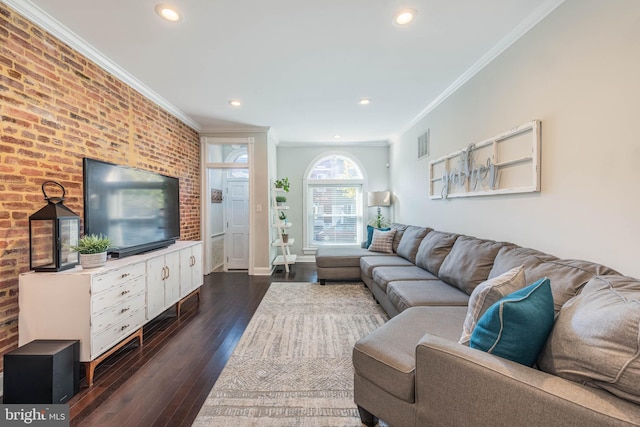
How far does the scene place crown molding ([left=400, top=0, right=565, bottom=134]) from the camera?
188cm

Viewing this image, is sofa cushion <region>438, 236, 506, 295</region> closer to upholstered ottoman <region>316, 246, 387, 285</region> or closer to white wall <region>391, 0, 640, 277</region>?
white wall <region>391, 0, 640, 277</region>

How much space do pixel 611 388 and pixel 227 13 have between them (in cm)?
279

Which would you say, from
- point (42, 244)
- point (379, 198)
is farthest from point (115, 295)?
point (379, 198)

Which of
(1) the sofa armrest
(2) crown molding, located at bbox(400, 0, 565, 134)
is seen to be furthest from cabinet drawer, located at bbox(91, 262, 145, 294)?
(2) crown molding, located at bbox(400, 0, 565, 134)

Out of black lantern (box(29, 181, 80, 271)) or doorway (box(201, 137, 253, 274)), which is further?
doorway (box(201, 137, 253, 274))

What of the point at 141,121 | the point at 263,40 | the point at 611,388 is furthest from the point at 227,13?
the point at 611,388

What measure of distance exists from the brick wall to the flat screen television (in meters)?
0.21

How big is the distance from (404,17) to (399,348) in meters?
2.25

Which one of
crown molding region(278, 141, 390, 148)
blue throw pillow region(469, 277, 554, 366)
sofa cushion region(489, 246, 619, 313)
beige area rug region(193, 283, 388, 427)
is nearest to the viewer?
blue throw pillow region(469, 277, 554, 366)

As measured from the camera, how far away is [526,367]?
1.02 metres

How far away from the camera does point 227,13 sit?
1955 millimetres

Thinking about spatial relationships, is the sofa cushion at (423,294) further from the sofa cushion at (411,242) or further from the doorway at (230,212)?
the doorway at (230,212)

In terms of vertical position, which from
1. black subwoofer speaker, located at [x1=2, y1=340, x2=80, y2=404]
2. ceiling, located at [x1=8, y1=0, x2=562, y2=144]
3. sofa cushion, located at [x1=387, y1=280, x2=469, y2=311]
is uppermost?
ceiling, located at [x1=8, y1=0, x2=562, y2=144]

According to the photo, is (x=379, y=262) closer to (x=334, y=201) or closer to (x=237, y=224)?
(x=334, y=201)
